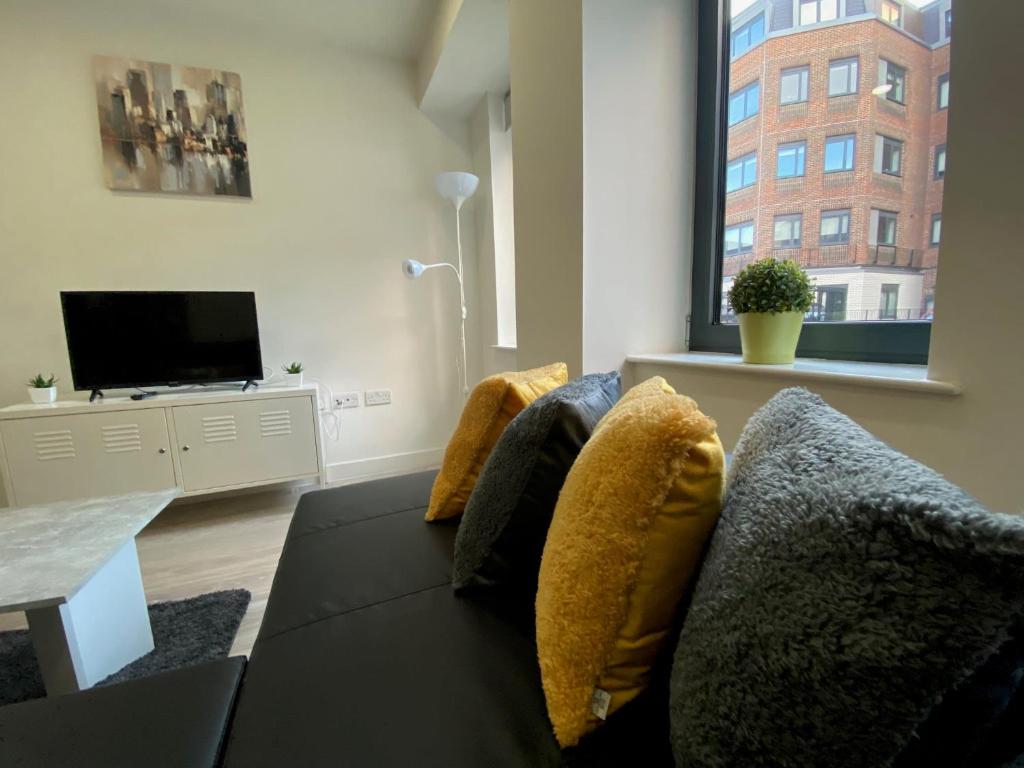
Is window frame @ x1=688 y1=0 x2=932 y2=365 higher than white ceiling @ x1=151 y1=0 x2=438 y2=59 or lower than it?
lower

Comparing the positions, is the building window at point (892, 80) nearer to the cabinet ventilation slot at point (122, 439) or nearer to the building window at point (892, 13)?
the building window at point (892, 13)

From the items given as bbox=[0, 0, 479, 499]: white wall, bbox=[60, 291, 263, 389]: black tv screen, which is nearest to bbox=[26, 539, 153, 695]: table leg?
bbox=[60, 291, 263, 389]: black tv screen

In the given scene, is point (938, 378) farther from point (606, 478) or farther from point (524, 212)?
point (524, 212)

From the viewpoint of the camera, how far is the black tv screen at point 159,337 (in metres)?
2.21

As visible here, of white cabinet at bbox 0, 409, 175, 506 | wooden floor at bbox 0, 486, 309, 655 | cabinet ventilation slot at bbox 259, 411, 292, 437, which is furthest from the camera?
cabinet ventilation slot at bbox 259, 411, 292, 437

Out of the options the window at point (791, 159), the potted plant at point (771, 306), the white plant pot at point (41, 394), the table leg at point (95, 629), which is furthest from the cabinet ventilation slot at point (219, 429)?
the window at point (791, 159)

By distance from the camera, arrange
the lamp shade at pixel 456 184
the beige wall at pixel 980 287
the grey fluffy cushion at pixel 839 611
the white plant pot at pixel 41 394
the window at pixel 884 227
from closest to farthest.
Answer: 1. the grey fluffy cushion at pixel 839 611
2. the beige wall at pixel 980 287
3. the window at pixel 884 227
4. the white plant pot at pixel 41 394
5. the lamp shade at pixel 456 184

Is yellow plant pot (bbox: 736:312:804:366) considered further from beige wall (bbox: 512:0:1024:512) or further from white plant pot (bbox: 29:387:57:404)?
white plant pot (bbox: 29:387:57:404)

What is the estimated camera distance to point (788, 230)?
52.8 inches

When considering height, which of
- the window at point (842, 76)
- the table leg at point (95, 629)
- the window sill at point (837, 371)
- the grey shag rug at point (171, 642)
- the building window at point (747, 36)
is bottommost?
the grey shag rug at point (171, 642)

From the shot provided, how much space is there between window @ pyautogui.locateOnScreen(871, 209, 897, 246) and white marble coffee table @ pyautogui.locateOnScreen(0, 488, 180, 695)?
80.8 inches

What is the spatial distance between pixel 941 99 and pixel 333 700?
165cm

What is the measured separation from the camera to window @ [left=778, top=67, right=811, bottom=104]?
127 centimetres

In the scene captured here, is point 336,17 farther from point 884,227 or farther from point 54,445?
point 884,227
